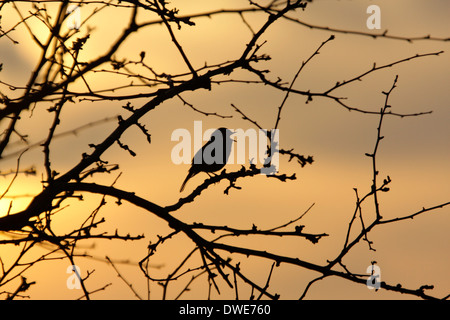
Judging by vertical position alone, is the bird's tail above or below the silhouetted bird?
below

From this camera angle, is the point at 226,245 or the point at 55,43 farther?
the point at 55,43

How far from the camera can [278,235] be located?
511 centimetres

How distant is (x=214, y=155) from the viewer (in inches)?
413

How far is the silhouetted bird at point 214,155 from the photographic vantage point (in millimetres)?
9867

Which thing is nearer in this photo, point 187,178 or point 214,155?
point 187,178

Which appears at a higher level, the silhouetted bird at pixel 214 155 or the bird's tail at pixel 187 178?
the silhouetted bird at pixel 214 155

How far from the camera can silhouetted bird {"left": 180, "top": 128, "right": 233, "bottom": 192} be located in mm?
9867

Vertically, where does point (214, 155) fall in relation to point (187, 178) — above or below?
above
